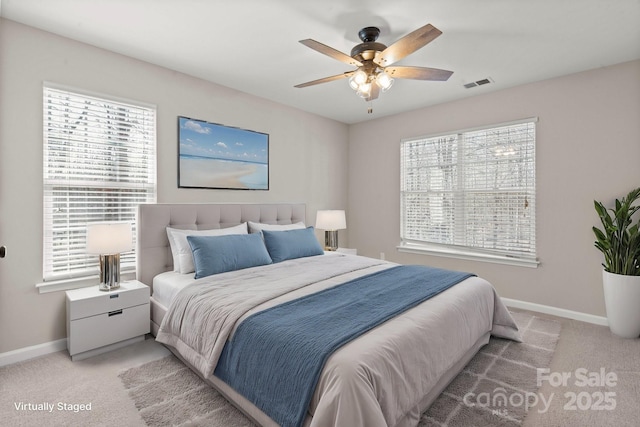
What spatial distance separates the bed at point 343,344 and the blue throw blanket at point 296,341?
0.10 feet

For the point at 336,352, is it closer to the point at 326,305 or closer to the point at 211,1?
the point at 326,305

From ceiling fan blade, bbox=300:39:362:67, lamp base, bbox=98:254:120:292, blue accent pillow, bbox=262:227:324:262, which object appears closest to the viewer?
ceiling fan blade, bbox=300:39:362:67

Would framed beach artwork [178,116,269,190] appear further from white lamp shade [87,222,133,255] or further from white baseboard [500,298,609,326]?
white baseboard [500,298,609,326]

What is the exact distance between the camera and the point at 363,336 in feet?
5.53

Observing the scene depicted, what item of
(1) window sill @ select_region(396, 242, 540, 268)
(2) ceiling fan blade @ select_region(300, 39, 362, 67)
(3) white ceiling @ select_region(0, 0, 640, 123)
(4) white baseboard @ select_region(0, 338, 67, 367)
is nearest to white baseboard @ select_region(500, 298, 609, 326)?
(1) window sill @ select_region(396, 242, 540, 268)

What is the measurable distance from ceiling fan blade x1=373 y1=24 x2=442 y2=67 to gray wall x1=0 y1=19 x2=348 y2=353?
216 cm

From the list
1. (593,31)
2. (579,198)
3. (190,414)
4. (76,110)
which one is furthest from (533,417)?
(76,110)

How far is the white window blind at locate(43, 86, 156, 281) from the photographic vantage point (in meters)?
2.70

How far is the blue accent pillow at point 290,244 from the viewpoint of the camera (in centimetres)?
347

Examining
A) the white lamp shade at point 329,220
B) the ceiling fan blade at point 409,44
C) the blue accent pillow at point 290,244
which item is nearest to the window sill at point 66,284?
the blue accent pillow at point 290,244

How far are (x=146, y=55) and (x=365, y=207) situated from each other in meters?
3.66

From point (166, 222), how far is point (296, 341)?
2219mm

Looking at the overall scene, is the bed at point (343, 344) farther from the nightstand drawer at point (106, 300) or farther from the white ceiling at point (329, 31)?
the white ceiling at point (329, 31)

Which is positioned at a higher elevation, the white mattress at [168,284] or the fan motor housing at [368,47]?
the fan motor housing at [368,47]
